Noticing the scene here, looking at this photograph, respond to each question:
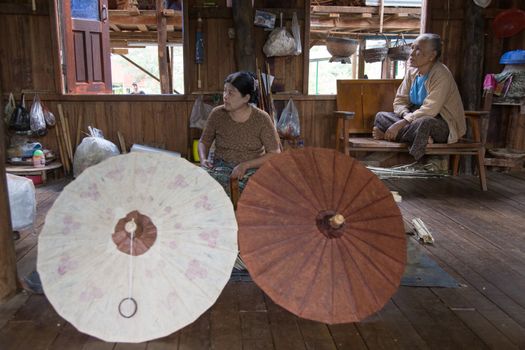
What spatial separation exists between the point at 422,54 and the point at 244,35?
1.62 m

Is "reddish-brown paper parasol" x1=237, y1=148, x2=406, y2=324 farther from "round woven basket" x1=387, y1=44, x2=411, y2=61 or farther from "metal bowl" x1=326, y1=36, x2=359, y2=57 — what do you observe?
"metal bowl" x1=326, y1=36, x2=359, y2=57

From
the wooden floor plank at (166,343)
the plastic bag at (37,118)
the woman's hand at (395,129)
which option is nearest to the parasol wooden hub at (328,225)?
the wooden floor plank at (166,343)

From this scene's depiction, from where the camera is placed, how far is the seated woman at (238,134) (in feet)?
8.68

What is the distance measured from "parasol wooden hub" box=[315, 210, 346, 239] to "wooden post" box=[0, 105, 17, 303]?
135cm

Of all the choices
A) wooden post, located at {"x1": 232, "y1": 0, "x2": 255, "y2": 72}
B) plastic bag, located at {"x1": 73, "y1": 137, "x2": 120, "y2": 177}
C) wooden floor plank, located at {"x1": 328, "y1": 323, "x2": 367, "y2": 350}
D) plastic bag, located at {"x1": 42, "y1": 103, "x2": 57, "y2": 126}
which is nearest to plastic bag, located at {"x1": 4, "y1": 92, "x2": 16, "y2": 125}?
plastic bag, located at {"x1": 42, "y1": 103, "x2": 57, "y2": 126}

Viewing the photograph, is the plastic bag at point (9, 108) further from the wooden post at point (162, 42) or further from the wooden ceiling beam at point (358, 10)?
the wooden ceiling beam at point (358, 10)

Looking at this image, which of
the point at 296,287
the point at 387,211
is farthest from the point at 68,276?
the point at 387,211

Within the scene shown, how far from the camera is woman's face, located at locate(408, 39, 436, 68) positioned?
408 centimetres

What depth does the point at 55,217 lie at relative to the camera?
61.9 inches

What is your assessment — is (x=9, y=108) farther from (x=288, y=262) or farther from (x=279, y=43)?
(x=288, y=262)

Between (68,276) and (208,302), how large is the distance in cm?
Answer: 47

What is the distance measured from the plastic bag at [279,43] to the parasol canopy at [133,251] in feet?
10.2

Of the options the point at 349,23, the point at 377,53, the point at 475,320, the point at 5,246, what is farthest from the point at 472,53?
the point at 5,246

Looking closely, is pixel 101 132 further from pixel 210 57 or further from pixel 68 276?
pixel 68 276
